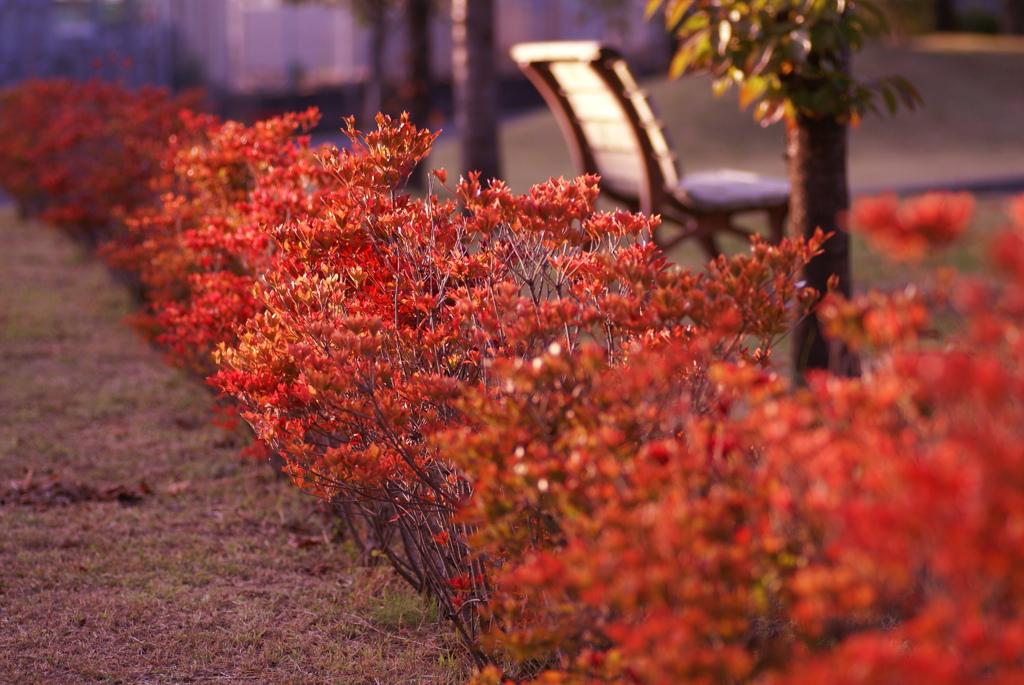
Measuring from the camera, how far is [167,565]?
346cm

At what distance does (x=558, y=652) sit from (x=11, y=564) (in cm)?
201

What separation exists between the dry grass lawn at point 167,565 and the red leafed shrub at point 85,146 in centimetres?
168

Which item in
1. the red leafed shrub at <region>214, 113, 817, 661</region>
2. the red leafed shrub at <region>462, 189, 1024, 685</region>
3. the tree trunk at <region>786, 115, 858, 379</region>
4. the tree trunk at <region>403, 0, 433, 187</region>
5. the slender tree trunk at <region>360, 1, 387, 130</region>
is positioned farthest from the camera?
the slender tree trunk at <region>360, 1, 387, 130</region>

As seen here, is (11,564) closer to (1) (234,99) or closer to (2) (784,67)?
(2) (784,67)

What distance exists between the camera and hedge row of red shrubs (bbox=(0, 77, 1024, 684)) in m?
1.21

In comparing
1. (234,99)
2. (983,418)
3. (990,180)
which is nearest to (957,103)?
(990,180)

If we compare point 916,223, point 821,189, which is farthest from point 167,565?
point 821,189

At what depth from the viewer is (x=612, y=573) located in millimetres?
1452

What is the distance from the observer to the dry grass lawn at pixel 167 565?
2.83m

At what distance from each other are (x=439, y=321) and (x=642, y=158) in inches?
157

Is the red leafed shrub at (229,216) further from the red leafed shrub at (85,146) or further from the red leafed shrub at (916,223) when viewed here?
the red leafed shrub at (916,223)

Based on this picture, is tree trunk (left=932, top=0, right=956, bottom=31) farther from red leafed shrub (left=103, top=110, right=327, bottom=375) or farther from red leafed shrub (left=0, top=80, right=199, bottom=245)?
red leafed shrub (left=103, top=110, right=327, bottom=375)

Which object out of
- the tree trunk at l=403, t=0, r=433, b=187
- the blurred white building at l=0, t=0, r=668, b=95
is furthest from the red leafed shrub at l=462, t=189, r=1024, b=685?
the blurred white building at l=0, t=0, r=668, b=95

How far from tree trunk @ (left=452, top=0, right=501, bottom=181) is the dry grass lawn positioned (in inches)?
158
